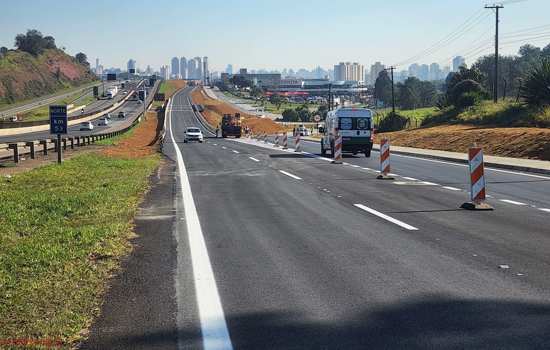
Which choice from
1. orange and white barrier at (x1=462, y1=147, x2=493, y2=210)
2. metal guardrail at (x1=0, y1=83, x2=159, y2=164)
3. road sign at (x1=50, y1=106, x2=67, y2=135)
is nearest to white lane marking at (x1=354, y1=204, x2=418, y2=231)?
orange and white barrier at (x1=462, y1=147, x2=493, y2=210)

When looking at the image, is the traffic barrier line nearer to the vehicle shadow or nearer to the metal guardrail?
the vehicle shadow

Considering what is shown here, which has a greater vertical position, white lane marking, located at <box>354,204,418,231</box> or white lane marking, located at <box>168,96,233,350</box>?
white lane marking, located at <box>168,96,233,350</box>

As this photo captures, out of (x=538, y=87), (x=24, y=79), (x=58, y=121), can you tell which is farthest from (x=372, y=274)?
(x=24, y=79)

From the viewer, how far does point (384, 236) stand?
1016cm

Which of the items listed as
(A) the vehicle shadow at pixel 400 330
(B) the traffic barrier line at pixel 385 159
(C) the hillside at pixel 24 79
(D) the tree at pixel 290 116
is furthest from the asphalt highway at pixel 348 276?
(C) the hillside at pixel 24 79

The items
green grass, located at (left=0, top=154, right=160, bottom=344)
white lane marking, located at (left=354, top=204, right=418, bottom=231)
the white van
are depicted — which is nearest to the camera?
green grass, located at (left=0, top=154, right=160, bottom=344)

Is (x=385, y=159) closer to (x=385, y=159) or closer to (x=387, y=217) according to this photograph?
(x=385, y=159)

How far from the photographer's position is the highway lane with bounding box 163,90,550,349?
5531 mm

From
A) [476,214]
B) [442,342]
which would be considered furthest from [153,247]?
[476,214]

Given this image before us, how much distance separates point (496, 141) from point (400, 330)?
31.1m

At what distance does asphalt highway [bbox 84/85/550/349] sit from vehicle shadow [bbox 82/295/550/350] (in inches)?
0.6

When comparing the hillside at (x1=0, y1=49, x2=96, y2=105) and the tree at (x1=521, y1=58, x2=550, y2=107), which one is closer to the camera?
the tree at (x1=521, y1=58, x2=550, y2=107)

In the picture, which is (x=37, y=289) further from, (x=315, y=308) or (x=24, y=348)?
(x=315, y=308)

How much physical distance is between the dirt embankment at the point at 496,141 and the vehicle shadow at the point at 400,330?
78.6 ft
